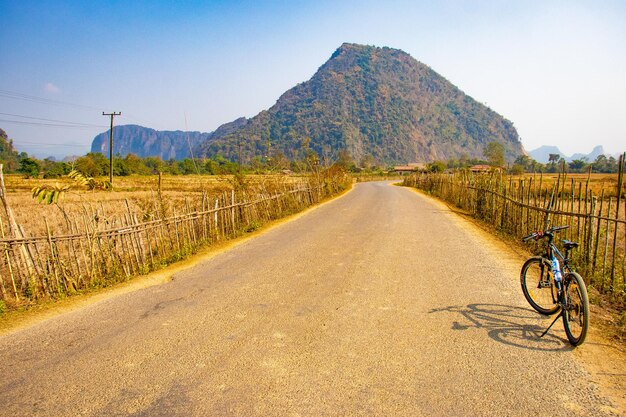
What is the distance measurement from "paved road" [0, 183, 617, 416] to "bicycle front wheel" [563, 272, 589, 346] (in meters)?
0.18

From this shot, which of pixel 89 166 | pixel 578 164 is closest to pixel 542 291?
pixel 89 166

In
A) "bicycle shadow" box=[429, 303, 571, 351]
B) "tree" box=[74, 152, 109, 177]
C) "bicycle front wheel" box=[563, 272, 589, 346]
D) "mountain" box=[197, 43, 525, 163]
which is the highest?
"mountain" box=[197, 43, 525, 163]

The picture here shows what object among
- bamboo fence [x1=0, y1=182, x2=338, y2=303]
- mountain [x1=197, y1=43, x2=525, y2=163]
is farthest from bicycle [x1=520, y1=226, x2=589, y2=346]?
mountain [x1=197, y1=43, x2=525, y2=163]

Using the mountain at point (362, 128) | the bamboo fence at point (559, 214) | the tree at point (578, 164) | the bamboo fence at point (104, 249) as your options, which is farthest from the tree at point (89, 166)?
the mountain at point (362, 128)

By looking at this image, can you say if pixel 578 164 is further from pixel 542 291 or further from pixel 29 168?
pixel 29 168

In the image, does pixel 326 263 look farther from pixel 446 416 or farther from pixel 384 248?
pixel 446 416

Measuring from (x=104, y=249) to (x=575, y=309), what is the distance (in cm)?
730

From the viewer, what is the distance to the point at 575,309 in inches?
160

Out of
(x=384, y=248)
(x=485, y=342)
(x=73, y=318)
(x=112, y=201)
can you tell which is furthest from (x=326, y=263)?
(x=112, y=201)

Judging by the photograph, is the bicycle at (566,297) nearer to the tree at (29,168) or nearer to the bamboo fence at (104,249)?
the bamboo fence at (104,249)

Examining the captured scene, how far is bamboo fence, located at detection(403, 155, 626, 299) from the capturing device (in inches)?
234

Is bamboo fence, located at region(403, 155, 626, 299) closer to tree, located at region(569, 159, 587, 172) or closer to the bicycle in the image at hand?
the bicycle

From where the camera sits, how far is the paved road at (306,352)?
3.05 meters

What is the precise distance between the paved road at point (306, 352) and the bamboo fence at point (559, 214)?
51.2 inches
